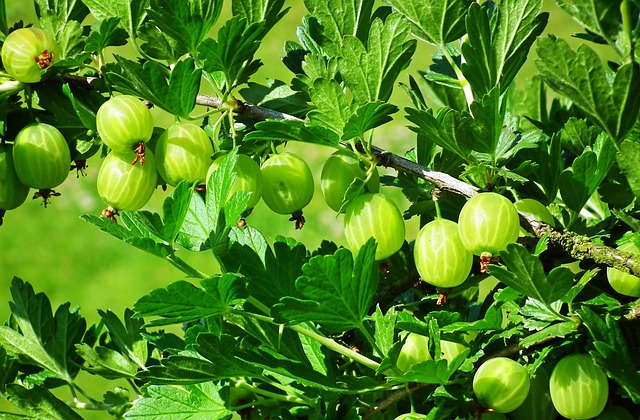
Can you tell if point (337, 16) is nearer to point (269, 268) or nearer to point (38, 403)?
point (269, 268)

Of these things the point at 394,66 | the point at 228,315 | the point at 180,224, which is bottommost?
the point at 228,315

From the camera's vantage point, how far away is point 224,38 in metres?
0.81

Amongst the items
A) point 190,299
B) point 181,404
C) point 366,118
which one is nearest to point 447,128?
point 366,118

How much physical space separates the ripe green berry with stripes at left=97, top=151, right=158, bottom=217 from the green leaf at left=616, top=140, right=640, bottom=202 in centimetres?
52

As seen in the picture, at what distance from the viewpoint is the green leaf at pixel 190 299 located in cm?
69

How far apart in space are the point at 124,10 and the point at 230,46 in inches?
7.0

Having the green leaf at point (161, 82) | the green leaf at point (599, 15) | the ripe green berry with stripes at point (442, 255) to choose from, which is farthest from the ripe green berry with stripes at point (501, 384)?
the green leaf at point (161, 82)

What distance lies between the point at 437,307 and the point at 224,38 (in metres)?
0.42

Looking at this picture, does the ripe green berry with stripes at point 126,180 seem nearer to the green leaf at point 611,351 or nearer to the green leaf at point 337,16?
the green leaf at point 337,16

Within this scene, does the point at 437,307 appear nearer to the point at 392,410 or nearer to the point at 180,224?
the point at 392,410

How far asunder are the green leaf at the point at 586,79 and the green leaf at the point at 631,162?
1.3 inches

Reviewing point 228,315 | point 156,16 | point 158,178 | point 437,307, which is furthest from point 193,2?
point 437,307

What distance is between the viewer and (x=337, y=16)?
2.90ft

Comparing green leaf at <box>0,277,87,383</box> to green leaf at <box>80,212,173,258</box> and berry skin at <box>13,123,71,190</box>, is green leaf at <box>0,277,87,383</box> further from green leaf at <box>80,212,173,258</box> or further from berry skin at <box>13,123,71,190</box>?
green leaf at <box>80,212,173,258</box>
